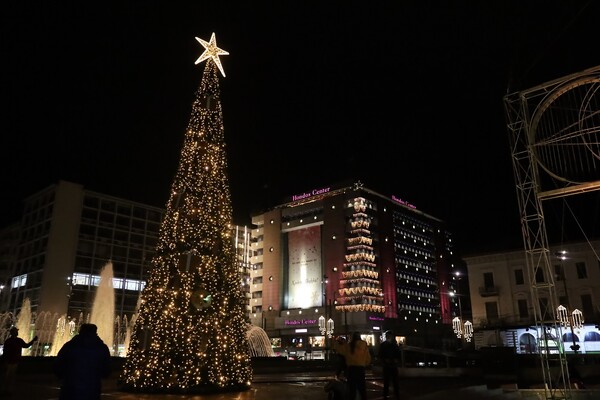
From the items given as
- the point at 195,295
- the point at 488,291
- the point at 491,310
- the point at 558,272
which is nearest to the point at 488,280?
the point at 488,291

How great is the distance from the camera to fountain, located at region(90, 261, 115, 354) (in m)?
39.5

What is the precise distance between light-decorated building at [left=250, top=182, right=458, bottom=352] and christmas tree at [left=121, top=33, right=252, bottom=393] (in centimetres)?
6149

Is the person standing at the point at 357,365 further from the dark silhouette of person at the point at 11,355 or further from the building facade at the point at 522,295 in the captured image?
the building facade at the point at 522,295

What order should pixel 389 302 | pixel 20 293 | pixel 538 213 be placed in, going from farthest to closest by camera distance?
pixel 389 302
pixel 20 293
pixel 538 213

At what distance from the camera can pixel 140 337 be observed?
12.9 metres

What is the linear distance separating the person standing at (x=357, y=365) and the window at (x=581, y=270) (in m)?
43.6

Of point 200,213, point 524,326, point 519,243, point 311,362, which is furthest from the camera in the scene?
point 519,243

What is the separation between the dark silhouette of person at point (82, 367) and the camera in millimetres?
5723

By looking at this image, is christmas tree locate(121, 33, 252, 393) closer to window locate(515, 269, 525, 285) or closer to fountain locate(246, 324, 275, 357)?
fountain locate(246, 324, 275, 357)

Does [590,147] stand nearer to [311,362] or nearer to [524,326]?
[311,362]

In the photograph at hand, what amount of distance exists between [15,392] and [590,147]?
16.7 meters

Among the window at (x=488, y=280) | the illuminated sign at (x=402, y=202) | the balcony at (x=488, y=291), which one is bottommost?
the balcony at (x=488, y=291)

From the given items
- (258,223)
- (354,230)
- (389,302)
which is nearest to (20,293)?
(258,223)

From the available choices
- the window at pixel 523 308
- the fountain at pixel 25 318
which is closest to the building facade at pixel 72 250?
the fountain at pixel 25 318
